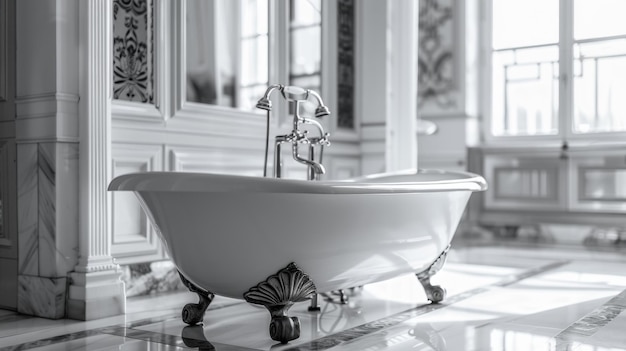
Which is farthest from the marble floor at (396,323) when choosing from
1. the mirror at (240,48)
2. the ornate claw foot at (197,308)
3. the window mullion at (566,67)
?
the window mullion at (566,67)

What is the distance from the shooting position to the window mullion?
4.61 metres

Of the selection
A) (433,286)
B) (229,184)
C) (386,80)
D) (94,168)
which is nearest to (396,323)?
(433,286)

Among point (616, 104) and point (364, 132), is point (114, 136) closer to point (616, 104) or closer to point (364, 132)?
point (364, 132)

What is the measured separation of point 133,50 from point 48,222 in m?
0.73

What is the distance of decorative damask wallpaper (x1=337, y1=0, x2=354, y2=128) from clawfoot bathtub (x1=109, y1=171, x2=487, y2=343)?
1615 millimetres

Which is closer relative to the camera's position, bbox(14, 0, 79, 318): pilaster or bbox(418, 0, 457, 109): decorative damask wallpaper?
bbox(14, 0, 79, 318): pilaster

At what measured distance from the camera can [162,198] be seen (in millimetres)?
1745

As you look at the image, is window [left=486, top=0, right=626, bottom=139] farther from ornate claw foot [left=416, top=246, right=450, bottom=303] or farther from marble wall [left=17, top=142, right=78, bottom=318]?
marble wall [left=17, top=142, right=78, bottom=318]

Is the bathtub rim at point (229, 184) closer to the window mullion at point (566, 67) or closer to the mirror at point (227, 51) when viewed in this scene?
the mirror at point (227, 51)

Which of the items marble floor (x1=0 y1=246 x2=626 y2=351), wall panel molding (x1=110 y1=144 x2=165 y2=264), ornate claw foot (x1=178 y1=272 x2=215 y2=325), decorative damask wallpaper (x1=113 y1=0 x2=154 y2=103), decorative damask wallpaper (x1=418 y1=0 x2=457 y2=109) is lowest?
marble floor (x1=0 y1=246 x2=626 y2=351)

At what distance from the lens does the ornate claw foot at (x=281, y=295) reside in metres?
1.75

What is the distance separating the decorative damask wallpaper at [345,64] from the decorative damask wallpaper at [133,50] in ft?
4.02

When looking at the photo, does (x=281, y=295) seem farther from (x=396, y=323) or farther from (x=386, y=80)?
(x=386, y=80)

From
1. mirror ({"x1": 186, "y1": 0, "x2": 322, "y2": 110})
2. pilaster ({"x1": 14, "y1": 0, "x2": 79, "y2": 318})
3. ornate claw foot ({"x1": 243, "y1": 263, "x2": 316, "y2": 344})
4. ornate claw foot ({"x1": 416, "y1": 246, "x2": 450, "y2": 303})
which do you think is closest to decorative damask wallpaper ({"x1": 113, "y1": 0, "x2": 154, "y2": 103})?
mirror ({"x1": 186, "y1": 0, "x2": 322, "y2": 110})
